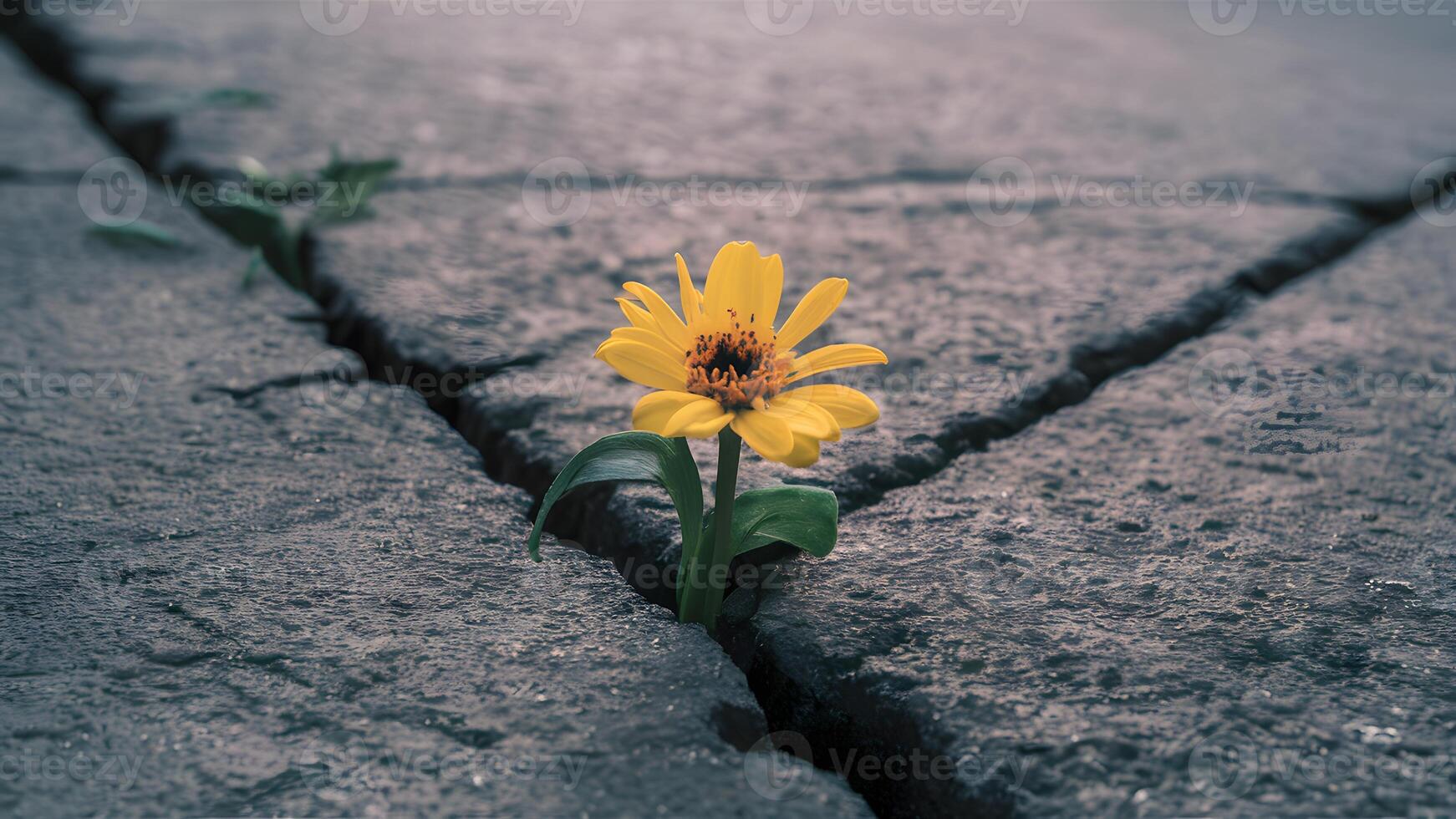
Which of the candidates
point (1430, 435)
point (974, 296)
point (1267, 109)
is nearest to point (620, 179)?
point (974, 296)

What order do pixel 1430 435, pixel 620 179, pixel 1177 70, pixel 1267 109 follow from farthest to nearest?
pixel 1177 70
pixel 1267 109
pixel 620 179
pixel 1430 435

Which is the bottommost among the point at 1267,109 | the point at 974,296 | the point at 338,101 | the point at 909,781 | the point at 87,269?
the point at 909,781

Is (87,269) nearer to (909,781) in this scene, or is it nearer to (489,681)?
(489,681)
